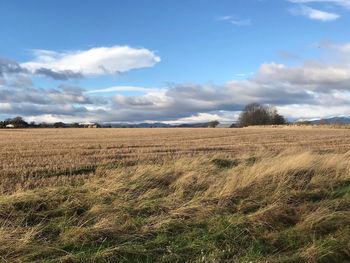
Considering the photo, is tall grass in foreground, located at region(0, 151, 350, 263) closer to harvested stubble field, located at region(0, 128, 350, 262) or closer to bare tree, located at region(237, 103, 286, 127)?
harvested stubble field, located at region(0, 128, 350, 262)

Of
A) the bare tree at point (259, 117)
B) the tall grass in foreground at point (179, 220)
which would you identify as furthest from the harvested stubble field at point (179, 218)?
the bare tree at point (259, 117)

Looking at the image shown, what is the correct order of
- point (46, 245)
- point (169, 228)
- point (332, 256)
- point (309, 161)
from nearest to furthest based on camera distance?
1. point (46, 245)
2. point (332, 256)
3. point (169, 228)
4. point (309, 161)

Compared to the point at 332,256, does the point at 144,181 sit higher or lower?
higher

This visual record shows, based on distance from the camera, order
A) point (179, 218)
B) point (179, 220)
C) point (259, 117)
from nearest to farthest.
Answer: point (179, 220), point (179, 218), point (259, 117)

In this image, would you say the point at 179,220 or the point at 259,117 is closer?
the point at 179,220

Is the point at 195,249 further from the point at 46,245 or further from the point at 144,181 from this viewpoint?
the point at 144,181

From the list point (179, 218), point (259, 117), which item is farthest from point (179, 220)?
point (259, 117)

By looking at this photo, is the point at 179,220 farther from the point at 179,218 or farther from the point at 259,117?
the point at 259,117

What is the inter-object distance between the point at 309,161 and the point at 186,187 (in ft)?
17.3

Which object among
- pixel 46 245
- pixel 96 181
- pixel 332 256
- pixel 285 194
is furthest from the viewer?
pixel 96 181

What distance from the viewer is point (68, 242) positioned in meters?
6.85

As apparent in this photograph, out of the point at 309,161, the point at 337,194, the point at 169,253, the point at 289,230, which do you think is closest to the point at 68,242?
the point at 169,253

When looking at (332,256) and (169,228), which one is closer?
(332,256)

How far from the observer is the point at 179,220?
26.2ft
